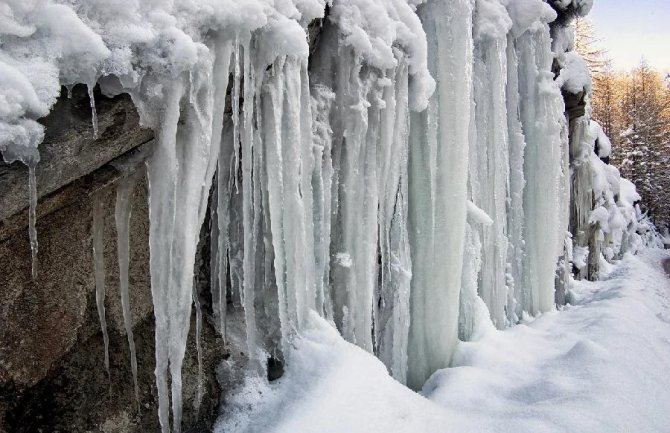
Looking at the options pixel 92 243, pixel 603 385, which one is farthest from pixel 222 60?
pixel 603 385

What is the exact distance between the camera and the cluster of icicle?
189 cm

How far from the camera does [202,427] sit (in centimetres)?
235

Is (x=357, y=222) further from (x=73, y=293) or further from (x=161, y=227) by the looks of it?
(x=73, y=293)

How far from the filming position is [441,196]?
362 centimetres

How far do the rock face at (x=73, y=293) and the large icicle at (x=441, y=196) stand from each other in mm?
1750

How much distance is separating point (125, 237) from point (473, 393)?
80.7 inches

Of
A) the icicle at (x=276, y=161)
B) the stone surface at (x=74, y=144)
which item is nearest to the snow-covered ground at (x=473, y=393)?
the icicle at (x=276, y=161)

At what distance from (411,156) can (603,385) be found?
6.05ft

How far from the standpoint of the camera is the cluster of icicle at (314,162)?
74.4 inches

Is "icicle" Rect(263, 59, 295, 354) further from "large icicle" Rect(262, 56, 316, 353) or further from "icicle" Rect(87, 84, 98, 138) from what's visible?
"icicle" Rect(87, 84, 98, 138)

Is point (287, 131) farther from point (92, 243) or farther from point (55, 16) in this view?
point (55, 16)

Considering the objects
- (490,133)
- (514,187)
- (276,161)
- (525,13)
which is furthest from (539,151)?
(276,161)

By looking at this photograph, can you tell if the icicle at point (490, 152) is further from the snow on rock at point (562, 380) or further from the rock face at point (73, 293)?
the rock face at point (73, 293)

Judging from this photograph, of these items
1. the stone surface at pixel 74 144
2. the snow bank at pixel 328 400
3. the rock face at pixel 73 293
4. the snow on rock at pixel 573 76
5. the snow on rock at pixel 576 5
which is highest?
the snow on rock at pixel 576 5
